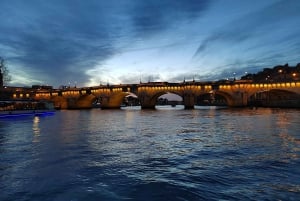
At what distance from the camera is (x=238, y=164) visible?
1177 cm

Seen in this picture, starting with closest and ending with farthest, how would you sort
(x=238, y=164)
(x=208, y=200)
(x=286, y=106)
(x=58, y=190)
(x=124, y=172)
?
(x=208, y=200)
(x=58, y=190)
(x=124, y=172)
(x=238, y=164)
(x=286, y=106)

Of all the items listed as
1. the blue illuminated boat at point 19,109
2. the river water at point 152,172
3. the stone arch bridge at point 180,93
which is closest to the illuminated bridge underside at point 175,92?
the stone arch bridge at point 180,93

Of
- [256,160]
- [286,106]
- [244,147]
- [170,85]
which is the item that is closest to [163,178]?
[256,160]

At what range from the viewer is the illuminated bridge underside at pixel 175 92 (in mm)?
98850

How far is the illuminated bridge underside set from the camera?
3892 inches

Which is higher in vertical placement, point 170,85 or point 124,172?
point 170,85

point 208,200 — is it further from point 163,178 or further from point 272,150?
point 272,150

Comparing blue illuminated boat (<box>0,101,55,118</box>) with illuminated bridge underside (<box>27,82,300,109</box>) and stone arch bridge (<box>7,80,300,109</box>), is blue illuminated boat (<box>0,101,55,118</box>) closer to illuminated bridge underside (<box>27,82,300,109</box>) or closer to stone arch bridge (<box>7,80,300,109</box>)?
illuminated bridge underside (<box>27,82,300,109</box>)

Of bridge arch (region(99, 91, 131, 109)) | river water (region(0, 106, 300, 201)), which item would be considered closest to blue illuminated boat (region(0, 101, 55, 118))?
river water (region(0, 106, 300, 201))

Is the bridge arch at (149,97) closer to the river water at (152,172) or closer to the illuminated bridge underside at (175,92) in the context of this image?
the illuminated bridge underside at (175,92)

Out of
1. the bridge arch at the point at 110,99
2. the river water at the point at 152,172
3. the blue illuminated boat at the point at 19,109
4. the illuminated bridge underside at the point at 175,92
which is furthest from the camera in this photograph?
the bridge arch at the point at 110,99

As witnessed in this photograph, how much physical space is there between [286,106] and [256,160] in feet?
293

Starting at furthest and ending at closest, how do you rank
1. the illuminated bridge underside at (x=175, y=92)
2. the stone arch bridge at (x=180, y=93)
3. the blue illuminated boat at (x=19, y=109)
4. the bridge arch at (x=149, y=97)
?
the bridge arch at (x=149, y=97)
the illuminated bridge underside at (x=175, y=92)
the stone arch bridge at (x=180, y=93)
the blue illuminated boat at (x=19, y=109)

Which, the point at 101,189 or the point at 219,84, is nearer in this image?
the point at 101,189
